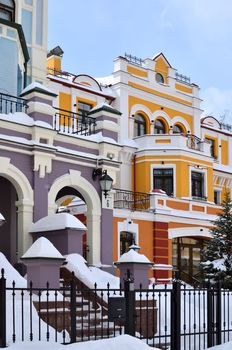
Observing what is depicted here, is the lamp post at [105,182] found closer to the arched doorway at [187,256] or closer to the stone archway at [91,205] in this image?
the stone archway at [91,205]

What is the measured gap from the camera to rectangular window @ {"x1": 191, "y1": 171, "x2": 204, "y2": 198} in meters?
29.4

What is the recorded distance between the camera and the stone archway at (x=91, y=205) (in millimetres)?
16625

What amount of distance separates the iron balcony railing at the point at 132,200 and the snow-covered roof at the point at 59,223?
10.1 meters

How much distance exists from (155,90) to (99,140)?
15.1 metres

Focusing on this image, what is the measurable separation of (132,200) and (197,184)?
482 cm

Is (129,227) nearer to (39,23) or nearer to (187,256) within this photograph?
(187,256)

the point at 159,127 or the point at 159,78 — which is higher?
the point at 159,78

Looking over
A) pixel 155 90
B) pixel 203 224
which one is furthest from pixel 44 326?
pixel 155 90

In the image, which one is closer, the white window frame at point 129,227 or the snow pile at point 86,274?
the snow pile at point 86,274

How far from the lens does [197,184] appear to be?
97.1ft

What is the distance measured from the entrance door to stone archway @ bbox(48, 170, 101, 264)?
10.7 meters

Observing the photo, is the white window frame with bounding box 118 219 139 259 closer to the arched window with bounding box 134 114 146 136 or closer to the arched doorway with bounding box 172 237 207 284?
the arched doorway with bounding box 172 237 207 284

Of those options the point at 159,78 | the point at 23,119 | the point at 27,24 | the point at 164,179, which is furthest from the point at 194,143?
the point at 23,119

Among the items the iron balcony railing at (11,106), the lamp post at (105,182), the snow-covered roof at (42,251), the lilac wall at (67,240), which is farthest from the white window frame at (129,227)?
the snow-covered roof at (42,251)
